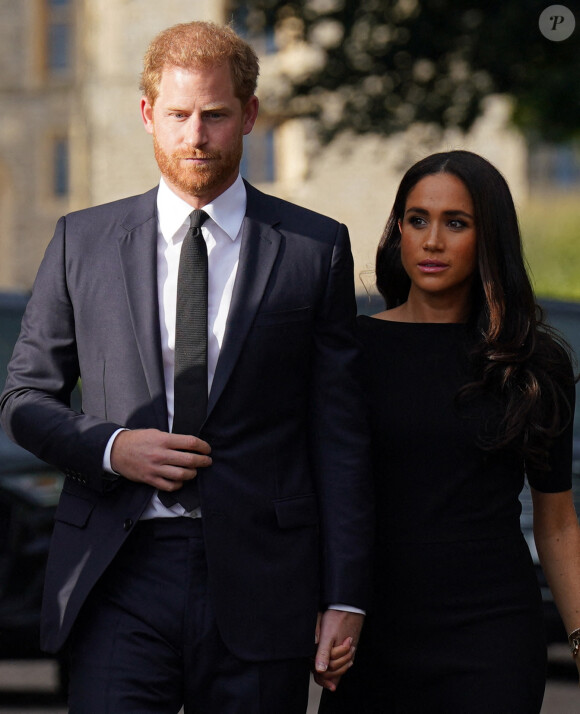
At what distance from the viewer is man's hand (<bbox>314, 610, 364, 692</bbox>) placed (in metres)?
3.30

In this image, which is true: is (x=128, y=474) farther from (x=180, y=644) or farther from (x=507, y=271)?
(x=507, y=271)

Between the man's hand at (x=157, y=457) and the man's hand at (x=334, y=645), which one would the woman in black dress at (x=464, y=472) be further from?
the man's hand at (x=157, y=457)

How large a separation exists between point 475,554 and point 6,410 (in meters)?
1.16

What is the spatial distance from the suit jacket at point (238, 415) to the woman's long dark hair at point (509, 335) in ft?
1.36

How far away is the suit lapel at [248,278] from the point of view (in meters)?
3.23

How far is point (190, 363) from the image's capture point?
3.22 metres

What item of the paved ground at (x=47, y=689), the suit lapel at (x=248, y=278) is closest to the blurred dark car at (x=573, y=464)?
the paved ground at (x=47, y=689)

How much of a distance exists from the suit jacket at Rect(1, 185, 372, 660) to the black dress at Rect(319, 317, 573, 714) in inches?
9.3

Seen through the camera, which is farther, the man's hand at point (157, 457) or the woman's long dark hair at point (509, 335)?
the woman's long dark hair at point (509, 335)

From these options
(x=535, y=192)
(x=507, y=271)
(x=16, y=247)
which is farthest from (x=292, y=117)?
(x=16, y=247)

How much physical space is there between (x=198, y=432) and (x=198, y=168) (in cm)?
58

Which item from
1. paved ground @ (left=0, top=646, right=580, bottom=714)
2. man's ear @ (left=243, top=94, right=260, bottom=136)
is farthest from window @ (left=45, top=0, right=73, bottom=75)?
man's ear @ (left=243, top=94, right=260, bottom=136)

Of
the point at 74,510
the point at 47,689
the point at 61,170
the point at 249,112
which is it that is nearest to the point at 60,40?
the point at 61,170

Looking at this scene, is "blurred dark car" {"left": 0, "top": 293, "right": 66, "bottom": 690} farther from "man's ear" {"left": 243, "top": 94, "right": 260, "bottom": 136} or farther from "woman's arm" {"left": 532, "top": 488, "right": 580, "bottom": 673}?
"man's ear" {"left": 243, "top": 94, "right": 260, "bottom": 136}
